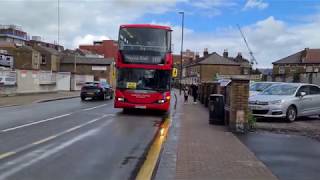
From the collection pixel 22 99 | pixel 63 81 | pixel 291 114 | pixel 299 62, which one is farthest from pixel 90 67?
pixel 291 114

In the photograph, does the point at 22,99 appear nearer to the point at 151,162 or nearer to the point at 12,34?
the point at 151,162

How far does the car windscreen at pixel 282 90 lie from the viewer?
2094 cm

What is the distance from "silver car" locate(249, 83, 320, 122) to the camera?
64.4 ft

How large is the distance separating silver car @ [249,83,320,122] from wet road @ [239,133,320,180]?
16.5 feet

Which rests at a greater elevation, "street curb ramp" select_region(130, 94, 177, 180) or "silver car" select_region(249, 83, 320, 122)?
"silver car" select_region(249, 83, 320, 122)

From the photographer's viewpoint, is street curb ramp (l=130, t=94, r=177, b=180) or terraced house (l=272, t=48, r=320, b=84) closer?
street curb ramp (l=130, t=94, r=177, b=180)

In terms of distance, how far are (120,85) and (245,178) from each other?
16.6m

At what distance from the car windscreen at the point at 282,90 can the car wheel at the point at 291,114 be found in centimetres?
86

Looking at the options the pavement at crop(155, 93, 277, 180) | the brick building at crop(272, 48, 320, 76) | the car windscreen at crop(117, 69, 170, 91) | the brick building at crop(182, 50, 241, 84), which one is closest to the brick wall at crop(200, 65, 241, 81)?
the brick building at crop(182, 50, 241, 84)

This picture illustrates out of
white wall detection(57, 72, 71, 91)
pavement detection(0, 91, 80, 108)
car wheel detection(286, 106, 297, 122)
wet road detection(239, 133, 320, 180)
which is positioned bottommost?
pavement detection(0, 91, 80, 108)

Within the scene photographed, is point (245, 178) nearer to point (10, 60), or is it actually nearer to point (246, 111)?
point (246, 111)

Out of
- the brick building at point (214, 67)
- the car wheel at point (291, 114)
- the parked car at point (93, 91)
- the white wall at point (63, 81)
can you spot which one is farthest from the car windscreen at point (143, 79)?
the brick building at point (214, 67)

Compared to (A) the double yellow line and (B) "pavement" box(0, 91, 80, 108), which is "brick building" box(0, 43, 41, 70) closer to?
(B) "pavement" box(0, 91, 80, 108)

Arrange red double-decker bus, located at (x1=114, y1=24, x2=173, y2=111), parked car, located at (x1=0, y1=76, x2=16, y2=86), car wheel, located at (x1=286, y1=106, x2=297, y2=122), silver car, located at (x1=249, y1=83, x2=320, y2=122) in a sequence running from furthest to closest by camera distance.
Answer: parked car, located at (x1=0, y1=76, x2=16, y2=86) < red double-decker bus, located at (x1=114, y1=24, x2=173, y2=111) < car wheel, located at (x1=286, y1=106, x2=297, y2=122) < silver car, located at (x1=249, y1=83, x2=320, y2=122)
